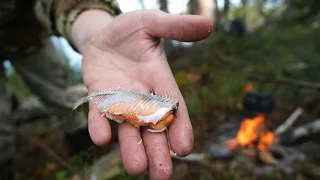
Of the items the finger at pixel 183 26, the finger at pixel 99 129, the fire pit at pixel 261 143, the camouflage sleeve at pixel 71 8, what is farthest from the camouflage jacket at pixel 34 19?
the fire pit at pixel 261 143

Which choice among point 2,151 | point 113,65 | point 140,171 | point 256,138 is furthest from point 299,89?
point 2,151

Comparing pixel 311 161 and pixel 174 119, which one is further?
pixel 311 161

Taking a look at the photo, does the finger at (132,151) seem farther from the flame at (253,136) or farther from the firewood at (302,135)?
the firewood at (302,135)

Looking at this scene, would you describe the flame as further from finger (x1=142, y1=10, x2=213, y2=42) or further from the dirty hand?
finger (x1=142, y1=10, x2=213, y2=42)

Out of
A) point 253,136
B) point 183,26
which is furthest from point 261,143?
point 183,26

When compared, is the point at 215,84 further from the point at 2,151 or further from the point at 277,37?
the point at 2,151

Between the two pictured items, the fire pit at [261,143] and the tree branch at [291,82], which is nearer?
the fire pit at [261,143]

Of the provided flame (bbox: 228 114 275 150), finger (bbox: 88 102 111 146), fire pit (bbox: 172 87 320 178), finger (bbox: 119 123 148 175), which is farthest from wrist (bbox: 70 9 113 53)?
flame (bbox: 228 114 275 150)
